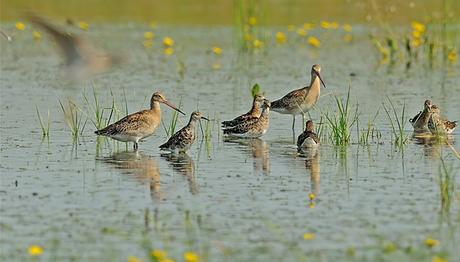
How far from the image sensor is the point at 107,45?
840 inches

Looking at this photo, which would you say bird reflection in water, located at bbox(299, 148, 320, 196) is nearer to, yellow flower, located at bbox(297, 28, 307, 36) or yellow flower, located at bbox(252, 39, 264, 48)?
yellow flower, located at bbox(252, 39, 264, 48)

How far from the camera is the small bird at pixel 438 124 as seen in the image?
13.4m

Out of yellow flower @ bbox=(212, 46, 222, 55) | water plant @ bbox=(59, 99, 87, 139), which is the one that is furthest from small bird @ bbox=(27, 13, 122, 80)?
yellow flower @ bbox=(212, 46, 222, 55)

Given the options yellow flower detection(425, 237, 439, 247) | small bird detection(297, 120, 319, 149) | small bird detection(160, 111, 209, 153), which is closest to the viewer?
yellow flower detection(425, 237, 439, 247)

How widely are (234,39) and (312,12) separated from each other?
4.29 meters

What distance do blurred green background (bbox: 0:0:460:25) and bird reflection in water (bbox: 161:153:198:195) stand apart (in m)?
12.0

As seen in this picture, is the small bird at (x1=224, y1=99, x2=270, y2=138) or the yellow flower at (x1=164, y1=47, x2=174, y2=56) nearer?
the small bird at (x1=224, y1=99, x2=270, y2=138)

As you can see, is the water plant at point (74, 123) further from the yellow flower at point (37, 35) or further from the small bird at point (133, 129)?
the yellow flower at point (37, 35)

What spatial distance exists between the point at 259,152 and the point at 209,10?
14.9 m

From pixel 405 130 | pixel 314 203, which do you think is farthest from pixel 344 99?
pixel 314 203

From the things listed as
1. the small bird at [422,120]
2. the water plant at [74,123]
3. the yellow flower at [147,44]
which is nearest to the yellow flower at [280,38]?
the yellow flower at [147,44]

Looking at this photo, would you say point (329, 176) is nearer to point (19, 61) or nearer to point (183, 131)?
point (183, 131)

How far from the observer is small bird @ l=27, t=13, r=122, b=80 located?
10492 millimetres

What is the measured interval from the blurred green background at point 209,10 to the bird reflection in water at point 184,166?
12.0 m
